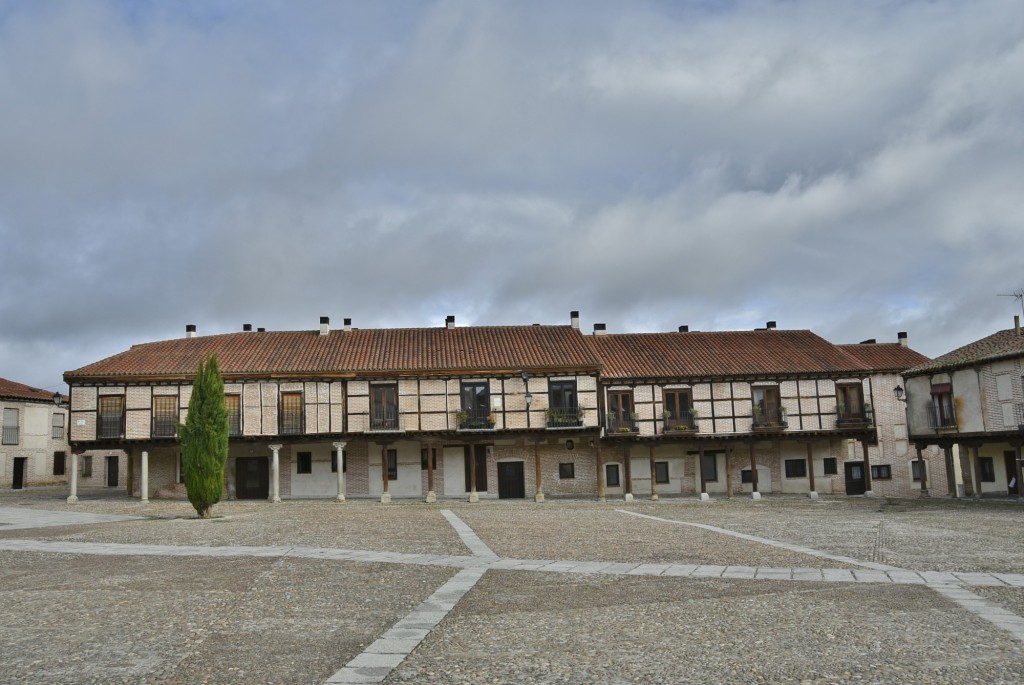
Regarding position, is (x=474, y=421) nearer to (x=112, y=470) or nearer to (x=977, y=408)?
(x=977, y=408)

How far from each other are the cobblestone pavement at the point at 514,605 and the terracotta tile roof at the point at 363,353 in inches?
630

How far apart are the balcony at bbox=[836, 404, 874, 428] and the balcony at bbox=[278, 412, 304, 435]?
73.9 ft

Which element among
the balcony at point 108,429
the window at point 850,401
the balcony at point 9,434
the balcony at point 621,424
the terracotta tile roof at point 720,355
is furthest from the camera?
the balcony at point 9,434

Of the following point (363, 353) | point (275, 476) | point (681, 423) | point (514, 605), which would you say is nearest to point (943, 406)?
point (681, 423)

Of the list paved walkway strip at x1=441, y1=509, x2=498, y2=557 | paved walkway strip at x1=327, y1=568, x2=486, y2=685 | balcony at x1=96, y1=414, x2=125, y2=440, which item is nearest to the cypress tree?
paved walkway strip at x1=441, y1=509, x2=498, y2=557

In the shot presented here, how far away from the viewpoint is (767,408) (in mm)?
36656

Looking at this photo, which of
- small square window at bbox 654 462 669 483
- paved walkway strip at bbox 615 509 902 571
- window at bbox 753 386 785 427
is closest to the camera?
paved walkway strip at bbox 615 509 902 571

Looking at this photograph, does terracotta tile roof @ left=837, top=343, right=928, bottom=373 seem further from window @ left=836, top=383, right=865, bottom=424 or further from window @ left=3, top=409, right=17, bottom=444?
window @ left=3, top=409, right=17, bottom=444

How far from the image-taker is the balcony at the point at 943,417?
1283 inches

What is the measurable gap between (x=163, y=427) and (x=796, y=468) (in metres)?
26.7

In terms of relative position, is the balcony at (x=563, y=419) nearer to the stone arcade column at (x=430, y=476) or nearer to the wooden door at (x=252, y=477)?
the stone arcade column at (x=430, y=476)

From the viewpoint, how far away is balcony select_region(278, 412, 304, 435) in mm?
33944

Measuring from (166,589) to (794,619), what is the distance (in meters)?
7.49

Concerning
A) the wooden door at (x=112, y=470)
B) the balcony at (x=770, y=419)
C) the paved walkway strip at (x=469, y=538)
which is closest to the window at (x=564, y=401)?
the balcony at (x=770, y=419)
